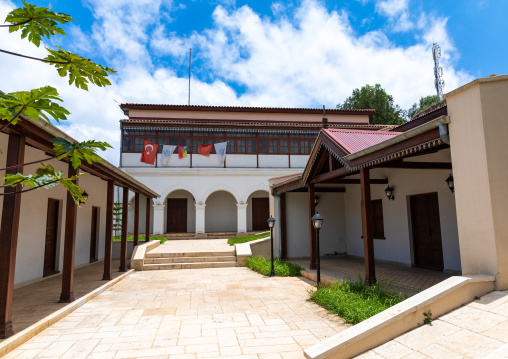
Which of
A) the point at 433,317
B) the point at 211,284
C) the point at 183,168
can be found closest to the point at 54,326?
the point at 211,284

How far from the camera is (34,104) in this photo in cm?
180

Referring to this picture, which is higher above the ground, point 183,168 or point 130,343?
point 183,168

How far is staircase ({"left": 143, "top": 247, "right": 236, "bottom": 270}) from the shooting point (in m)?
10.5

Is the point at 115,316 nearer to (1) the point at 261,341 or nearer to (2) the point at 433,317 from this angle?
(1) the point at 261,341

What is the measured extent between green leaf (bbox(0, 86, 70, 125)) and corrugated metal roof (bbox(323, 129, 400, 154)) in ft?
17.8

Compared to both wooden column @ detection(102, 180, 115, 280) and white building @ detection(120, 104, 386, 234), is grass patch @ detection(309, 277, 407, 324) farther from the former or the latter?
white building @ detection(120, 104, 386, 234)

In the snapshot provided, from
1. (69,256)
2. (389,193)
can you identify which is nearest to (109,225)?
(69,256)

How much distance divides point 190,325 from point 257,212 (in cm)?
1444

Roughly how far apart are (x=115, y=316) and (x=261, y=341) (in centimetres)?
266

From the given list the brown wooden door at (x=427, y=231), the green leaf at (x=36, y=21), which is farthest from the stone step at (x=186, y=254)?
the green leaf at (x=36, y=21)

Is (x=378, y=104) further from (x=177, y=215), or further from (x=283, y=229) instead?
(x=283, y=229)

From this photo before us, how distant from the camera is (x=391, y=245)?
9.04 meters

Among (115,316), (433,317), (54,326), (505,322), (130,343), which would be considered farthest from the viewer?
(115,316)

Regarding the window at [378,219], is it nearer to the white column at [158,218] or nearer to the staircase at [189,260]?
the staircase at [189,260]
